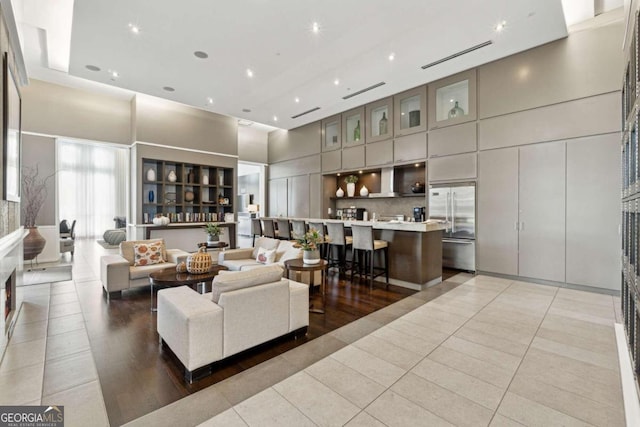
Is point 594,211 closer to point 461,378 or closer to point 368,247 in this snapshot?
point 368,247

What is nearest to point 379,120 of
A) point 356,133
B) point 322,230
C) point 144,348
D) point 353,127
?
point 356,133

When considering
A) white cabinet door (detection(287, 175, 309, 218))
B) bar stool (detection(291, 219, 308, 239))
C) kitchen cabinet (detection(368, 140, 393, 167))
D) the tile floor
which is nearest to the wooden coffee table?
the tile floor

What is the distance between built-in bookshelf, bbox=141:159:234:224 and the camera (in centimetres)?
761

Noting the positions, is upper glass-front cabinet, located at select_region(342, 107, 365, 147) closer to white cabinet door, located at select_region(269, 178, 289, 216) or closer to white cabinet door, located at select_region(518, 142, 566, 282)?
white cabinet door, located at select_region(269, 178, 289, 216)

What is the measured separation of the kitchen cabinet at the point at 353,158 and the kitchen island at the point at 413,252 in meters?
2.86

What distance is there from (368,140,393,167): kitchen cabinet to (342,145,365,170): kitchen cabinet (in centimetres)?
20

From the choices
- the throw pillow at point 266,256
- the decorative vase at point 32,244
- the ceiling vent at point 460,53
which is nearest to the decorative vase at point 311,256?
the throw pillow at point 266,256

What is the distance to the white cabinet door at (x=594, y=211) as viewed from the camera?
420cm

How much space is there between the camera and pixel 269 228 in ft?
23.9

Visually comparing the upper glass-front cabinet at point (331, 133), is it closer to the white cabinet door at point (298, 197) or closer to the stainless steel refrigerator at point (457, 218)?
the white cabinet door at point (298, 197)

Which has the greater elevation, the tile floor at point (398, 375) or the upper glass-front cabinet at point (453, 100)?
the upper glass-front cabinet at point (453, 100)

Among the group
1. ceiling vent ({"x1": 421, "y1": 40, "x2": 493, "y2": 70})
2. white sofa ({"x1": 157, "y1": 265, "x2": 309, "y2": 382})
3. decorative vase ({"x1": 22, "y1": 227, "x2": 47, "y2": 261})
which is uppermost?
ceiling vent ({"x1": 421, "y1": 40, "x2": 493, "y2": 70})

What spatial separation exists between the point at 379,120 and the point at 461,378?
20.3ft

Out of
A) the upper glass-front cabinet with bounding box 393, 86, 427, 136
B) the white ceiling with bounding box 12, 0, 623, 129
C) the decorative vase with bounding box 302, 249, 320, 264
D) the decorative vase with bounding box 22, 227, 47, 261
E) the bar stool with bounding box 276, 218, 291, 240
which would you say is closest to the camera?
the white ceiling with bounding box 12, 0, 623, 129
